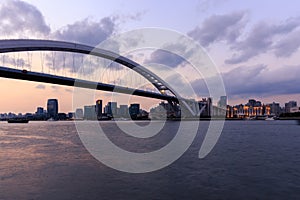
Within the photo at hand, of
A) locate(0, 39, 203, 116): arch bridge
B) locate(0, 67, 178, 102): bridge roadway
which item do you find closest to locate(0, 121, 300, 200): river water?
locate(0, 67, 178, 102): bridge roadway

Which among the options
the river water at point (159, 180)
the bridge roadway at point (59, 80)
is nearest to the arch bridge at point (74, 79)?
the bridge roadway at point (59, 80)

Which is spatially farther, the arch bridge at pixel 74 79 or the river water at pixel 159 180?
the arch bridge at pixel 74 79

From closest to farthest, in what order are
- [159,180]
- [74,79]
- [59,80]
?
[159,180], [59,80], [74,79]

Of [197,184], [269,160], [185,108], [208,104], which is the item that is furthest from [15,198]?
[208,104]

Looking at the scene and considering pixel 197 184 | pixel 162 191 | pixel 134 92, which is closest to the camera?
pixel 162 191

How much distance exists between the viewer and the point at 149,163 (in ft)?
48.3

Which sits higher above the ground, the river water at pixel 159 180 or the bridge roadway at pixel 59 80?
the bridge roadway at pixel 59 80

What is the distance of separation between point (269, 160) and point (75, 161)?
10447 millimetres

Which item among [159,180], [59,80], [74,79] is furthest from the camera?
[74,79]

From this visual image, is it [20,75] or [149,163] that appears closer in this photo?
[149,163]

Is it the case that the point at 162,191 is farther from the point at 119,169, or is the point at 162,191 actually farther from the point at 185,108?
the point at 185,108

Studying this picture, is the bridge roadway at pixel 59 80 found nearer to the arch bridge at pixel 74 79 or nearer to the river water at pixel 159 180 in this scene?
the arch bridge at pixel 74 79

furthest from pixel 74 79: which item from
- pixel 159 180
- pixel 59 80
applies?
pixel 159 180

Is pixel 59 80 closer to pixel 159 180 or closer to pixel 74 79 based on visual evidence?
pixel 74 79
